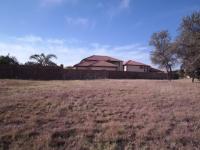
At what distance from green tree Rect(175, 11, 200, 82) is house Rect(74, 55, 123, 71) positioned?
21755 millimetres

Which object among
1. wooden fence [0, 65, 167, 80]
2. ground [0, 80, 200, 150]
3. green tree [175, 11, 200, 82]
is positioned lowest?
ground [0, 80, 200, 150]

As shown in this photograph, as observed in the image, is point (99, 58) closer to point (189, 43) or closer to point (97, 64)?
point (97, 64)

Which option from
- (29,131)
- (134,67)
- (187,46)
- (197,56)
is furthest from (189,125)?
(134,67)

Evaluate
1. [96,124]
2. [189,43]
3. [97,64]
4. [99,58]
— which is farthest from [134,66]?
[96,124]

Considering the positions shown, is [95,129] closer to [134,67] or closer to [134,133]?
[134,133]

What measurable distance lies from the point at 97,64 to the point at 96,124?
33938mm

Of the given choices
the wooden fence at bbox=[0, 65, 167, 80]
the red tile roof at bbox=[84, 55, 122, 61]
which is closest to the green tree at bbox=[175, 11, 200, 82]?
the wooden fence at bbox=[0, 65, 167, 80]

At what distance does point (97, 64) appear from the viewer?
40.1 meters

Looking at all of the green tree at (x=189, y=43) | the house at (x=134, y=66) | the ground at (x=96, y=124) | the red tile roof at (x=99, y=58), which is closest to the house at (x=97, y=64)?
the red tile roof at (x=99, y=58)

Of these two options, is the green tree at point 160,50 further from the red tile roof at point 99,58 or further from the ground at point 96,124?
the ground at point 96,124

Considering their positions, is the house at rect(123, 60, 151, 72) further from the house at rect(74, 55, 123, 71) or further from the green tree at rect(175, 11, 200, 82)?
the green tree at rect(175, 11, 200, 82)

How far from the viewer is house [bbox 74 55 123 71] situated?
3966 centimetres

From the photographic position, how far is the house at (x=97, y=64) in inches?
1561

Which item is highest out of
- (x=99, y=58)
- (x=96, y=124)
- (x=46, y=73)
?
(x=99, y=58)
